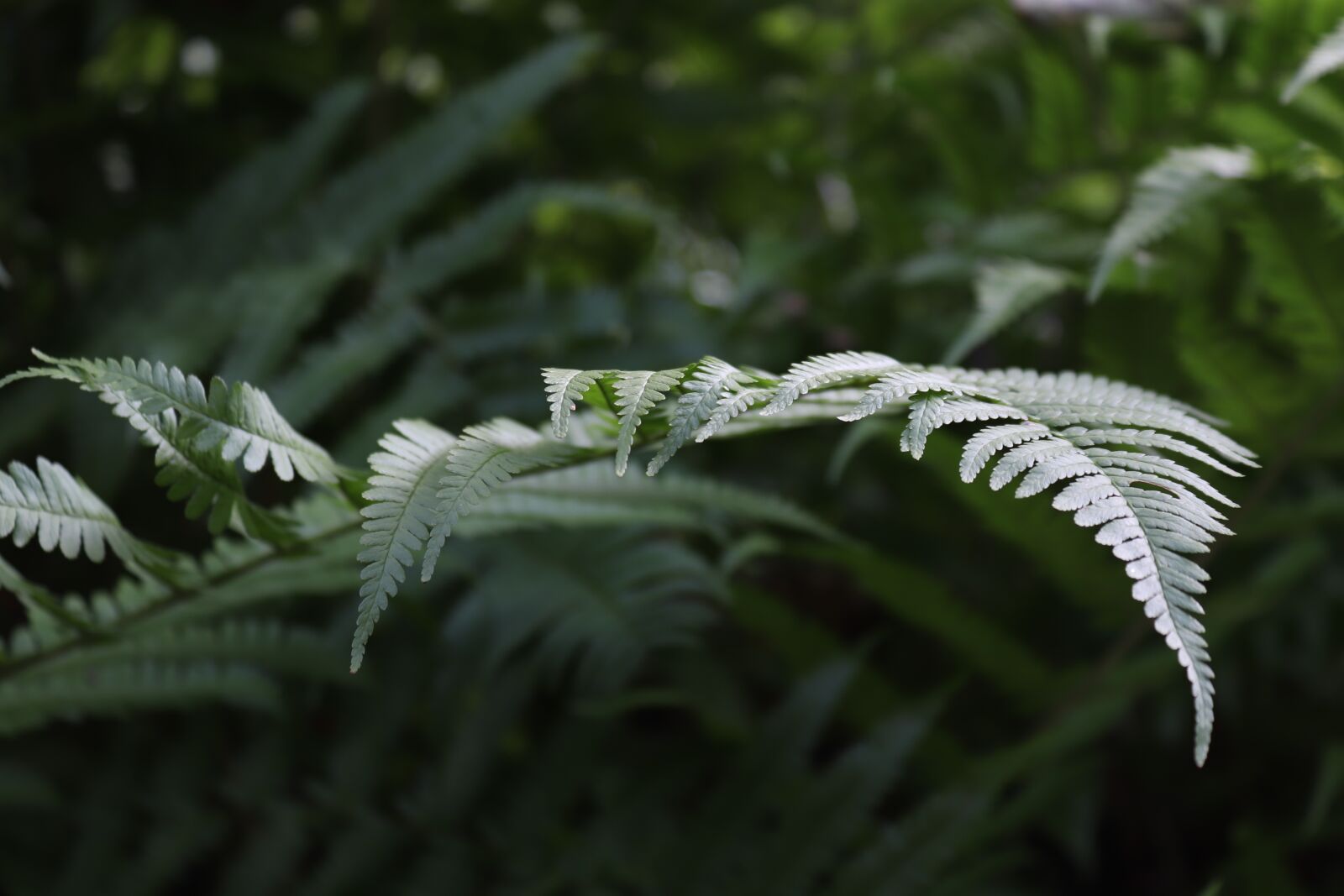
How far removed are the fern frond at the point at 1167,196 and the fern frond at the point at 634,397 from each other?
354mm

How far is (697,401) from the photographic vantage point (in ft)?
1.33

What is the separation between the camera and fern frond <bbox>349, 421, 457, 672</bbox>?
39 cm

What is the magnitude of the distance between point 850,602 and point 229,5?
957 millimetres

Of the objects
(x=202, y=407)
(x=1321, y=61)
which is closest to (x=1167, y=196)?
(x=1321, y=61)

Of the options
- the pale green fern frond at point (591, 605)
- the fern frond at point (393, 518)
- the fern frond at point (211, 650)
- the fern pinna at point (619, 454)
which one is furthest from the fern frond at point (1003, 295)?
the fern frond at point (211, 650)

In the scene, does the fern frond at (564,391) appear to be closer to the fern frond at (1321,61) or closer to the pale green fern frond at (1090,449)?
the pale green fern frond at (1090,449)

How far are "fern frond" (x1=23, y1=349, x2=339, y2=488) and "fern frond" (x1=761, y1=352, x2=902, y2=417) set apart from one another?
21 cm

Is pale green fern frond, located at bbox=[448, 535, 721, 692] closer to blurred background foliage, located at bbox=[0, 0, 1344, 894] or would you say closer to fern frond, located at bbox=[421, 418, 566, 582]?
blurred background foliage, located at bbox=[0, 0, 1344, 894]

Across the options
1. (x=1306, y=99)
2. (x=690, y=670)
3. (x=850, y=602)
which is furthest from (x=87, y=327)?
(x=1306, y=99)

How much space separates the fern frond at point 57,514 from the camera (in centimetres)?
45

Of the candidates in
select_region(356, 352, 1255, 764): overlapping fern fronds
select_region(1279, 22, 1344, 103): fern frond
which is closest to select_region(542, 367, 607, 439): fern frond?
select_region(356, 352, 1255, 764): overlapping fern fronds

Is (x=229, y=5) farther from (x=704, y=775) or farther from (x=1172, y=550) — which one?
(x=1172, y=550)

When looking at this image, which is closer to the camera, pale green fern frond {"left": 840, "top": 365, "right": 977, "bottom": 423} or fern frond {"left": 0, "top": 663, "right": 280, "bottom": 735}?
pale green fern frond {"left": 840, "top": 365, "right": 977, "bottom": 423}

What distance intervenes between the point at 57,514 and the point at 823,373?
13.9 inches
